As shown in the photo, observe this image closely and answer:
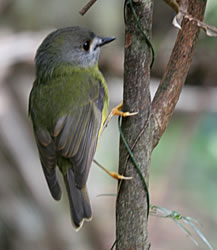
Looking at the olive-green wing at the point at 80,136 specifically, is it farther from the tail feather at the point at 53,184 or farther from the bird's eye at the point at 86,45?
the bird's eye at the point at 86,45

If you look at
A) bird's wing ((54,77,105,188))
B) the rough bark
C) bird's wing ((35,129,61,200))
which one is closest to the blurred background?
bird's wing ((54,77,105,188))

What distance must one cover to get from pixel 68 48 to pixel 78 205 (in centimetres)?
119

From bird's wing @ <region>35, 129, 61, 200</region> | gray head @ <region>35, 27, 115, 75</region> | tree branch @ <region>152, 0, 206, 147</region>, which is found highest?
tree branch @ <region>152, 0, 206, 147</region>

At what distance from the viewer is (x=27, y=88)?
210 inches

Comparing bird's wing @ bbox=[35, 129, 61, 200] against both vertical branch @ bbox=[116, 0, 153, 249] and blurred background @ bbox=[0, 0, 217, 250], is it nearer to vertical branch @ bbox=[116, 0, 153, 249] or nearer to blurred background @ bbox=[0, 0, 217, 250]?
vertical branch @ bbox=[116, 0, 153, 249]

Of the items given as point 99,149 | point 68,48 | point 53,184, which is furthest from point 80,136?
point 99,149

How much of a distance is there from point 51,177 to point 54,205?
7.70ft

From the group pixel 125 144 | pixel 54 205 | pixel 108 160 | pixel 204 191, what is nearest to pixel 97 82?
pixel 125 144

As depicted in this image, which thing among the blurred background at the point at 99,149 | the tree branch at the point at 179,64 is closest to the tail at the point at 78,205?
the tree branch at the point at 179,64

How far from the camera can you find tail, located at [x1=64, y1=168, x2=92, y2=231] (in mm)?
2893

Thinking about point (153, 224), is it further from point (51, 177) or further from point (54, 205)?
point (51, 177)

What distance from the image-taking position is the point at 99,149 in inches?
241

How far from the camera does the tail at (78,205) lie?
2893 millimetres

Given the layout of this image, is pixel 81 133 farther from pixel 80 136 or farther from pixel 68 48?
pixel 68 48
